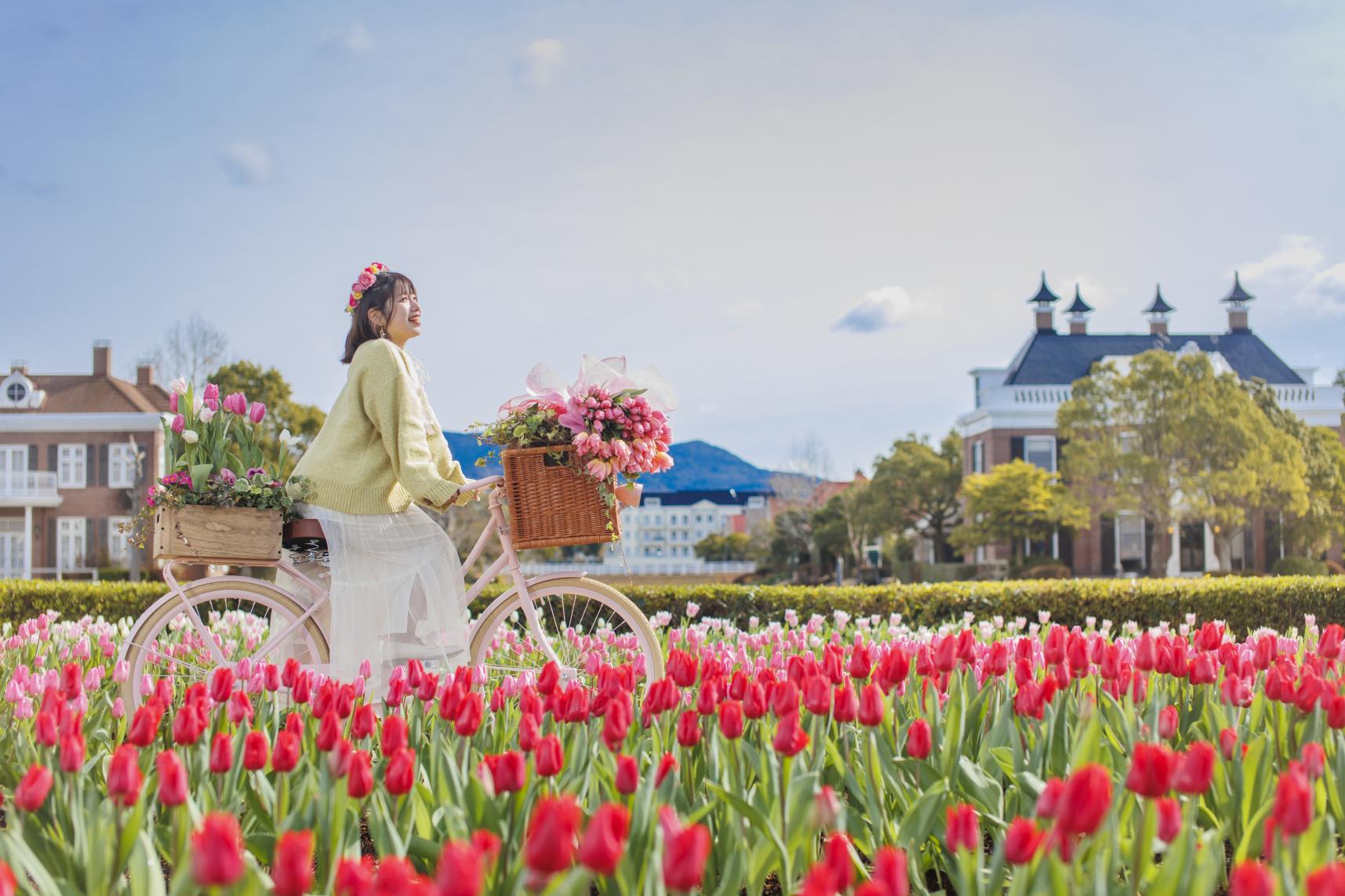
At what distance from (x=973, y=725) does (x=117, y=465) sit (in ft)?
119

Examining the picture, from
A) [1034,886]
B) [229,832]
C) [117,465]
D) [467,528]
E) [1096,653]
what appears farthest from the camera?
[117,465]

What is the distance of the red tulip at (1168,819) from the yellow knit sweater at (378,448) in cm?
277

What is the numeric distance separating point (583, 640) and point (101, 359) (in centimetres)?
3713

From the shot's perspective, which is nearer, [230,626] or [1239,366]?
[230,626]

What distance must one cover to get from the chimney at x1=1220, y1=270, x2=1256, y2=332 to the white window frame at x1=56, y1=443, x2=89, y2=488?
37.6 meters

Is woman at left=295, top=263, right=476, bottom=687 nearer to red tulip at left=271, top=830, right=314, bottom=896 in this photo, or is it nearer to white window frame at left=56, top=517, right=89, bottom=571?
red tulip at left=271, top=830, right=314, bottom=896

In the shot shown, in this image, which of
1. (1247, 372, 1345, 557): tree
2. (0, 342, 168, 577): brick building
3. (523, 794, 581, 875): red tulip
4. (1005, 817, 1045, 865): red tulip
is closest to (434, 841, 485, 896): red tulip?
(523, 794, 581, 875): red tulip

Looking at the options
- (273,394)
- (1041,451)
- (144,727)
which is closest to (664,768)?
(144,727)

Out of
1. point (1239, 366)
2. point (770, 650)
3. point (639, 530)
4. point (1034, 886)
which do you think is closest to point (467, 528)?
point (770, 650)

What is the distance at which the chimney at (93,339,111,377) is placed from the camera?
37.4 meters

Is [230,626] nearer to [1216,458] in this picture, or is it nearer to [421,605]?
[421,605]

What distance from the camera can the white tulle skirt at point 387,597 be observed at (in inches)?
172

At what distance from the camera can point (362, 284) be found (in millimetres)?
4598

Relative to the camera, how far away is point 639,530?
79188mm
